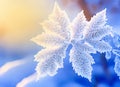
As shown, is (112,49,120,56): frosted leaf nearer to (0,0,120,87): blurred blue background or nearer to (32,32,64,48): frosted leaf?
(0,0,120,87): blurred blue background

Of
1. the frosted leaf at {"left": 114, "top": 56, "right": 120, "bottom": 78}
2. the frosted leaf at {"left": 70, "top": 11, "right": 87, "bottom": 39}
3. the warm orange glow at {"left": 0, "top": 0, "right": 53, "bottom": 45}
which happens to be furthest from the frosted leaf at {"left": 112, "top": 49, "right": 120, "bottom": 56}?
the warm orange glow at {"left": 0, "top": 0, "right": 53, "bottom": 45}

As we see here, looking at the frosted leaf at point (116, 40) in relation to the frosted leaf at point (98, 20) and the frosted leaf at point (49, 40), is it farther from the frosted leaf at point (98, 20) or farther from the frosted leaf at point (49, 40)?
the frosted leaf at point (49, 40)

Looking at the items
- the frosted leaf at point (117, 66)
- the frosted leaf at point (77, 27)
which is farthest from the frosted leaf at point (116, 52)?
the frosted leaf at point (77, 27)

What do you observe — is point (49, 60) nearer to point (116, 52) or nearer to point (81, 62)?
point (81, 62)

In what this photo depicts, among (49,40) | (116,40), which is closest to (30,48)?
(49,40)

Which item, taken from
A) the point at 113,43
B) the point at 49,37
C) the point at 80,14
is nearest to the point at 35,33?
the point at 49,37

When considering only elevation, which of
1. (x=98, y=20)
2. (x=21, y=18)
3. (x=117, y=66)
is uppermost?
(x=21, y=18)

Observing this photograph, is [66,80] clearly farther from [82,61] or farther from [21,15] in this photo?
[21,15]
